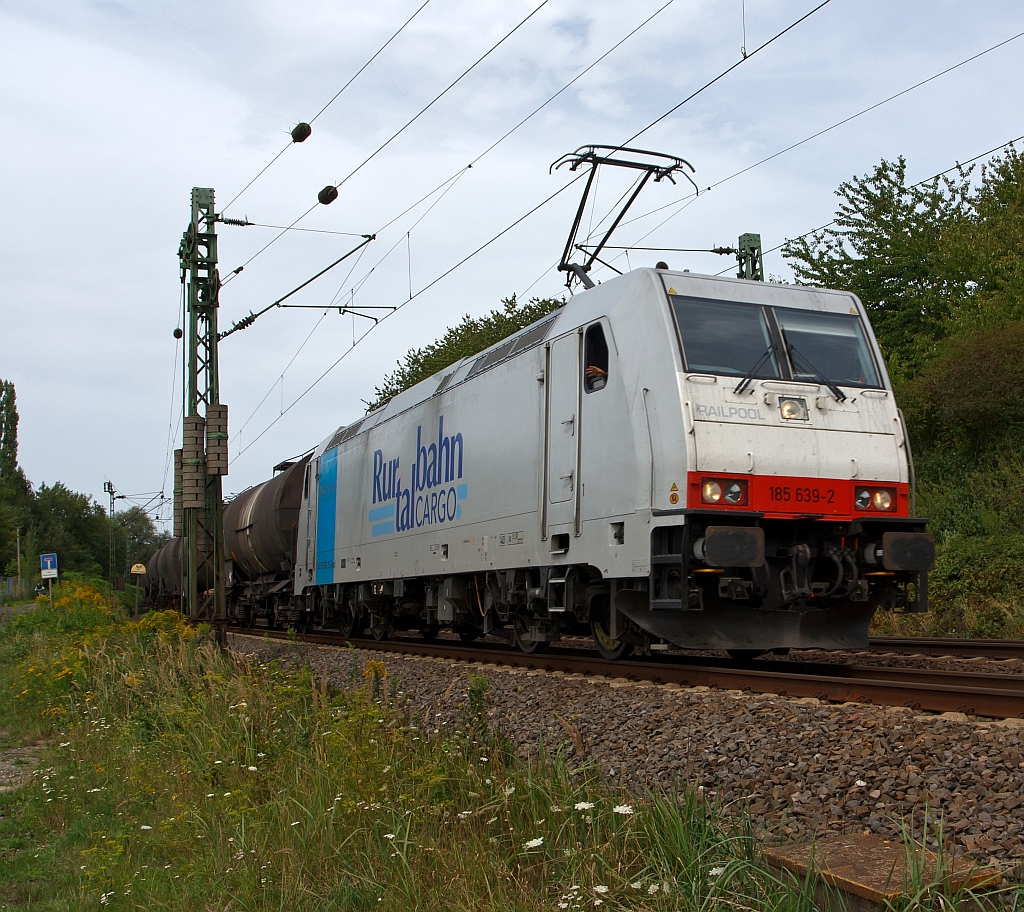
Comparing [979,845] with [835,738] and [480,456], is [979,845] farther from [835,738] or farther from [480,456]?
[480,456]

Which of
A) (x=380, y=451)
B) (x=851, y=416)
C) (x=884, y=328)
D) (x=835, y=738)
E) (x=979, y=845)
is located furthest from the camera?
(x=884, y=328)

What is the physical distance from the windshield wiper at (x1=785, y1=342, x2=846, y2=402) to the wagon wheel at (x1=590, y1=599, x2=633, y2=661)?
2929 mm

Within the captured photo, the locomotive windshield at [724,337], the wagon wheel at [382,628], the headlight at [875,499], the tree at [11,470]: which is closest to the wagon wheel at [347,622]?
the wagon wheel at [382,628]

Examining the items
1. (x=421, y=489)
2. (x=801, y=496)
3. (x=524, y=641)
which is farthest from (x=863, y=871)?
(x=421, y=489)

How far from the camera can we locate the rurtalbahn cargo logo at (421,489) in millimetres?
12664

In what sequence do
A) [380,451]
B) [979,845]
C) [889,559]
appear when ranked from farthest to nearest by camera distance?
[380,451] → [889,559] → [979,845]

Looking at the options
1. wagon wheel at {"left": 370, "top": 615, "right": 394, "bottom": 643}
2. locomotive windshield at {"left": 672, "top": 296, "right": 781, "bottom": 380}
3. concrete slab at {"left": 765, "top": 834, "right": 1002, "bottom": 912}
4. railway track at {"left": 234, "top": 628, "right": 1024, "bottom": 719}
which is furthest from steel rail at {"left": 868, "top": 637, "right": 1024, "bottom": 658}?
wagon wheel at {"left": 370, "top": 615, "right": 394, "bottom": 643}

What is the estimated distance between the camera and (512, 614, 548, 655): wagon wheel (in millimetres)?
11562

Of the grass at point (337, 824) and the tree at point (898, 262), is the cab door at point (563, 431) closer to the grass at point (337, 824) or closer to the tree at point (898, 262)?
the grass at point (337, 824)

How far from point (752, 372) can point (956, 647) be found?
437 cm

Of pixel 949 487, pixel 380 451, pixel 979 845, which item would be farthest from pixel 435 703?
pixel 949 487

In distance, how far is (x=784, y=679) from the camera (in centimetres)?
759

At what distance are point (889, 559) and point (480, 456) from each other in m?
5.07

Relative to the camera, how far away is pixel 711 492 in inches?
320
